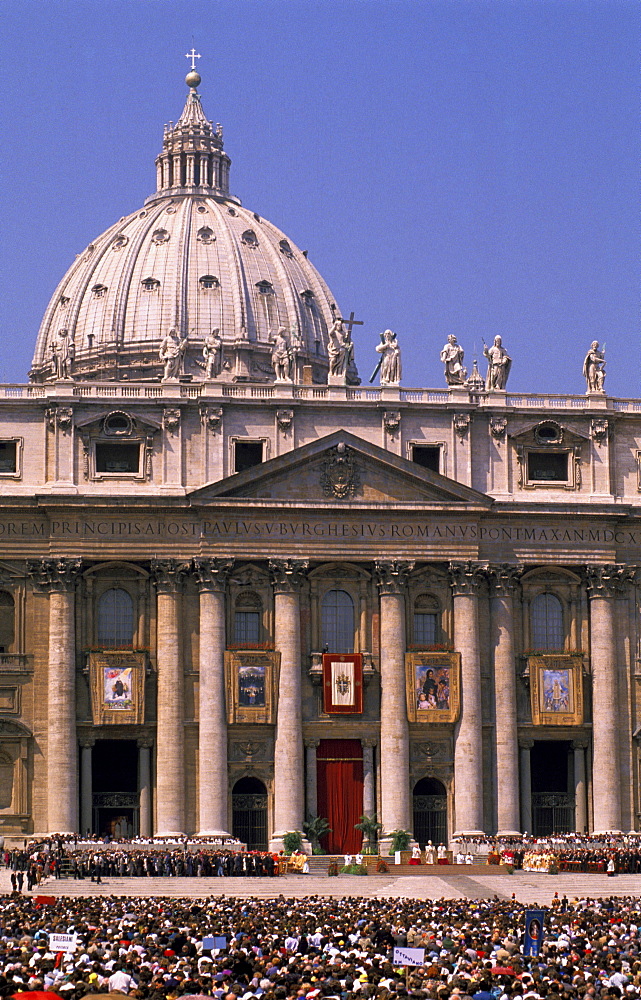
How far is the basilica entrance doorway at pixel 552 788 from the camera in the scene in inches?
3974

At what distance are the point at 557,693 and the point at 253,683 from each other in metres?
14.2

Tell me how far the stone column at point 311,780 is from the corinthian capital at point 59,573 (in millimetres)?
12992

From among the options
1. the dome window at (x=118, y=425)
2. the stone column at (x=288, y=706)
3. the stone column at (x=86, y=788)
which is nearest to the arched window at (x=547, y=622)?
the stone column at (x=288, y=706)

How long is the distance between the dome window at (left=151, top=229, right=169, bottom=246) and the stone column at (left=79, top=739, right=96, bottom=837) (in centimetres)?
6869

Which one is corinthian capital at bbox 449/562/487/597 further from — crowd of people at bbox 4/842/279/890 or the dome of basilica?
the dome of basilica

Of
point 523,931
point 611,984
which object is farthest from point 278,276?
point 611,984

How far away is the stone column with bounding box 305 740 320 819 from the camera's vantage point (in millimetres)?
97375

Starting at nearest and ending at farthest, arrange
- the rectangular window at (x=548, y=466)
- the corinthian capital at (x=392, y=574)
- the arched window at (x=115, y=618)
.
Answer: the arched window at (x=115, y=618) < the corinthian capital at (x=392, y=574) < the rectangular window at (x=548, y=466)

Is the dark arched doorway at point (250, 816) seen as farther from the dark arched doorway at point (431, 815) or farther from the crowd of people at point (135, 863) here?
the crowd of people at point (135, 863)

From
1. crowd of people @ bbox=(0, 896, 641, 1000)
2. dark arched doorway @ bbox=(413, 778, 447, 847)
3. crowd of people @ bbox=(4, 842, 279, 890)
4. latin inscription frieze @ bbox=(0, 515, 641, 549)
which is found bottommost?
crowd of people @ bbox=(0, 896, 641, 1000)

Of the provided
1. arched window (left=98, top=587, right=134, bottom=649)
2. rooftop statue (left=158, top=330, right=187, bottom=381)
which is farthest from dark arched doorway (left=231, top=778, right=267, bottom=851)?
rooftop statue (left=158, top=330, right=187, bottom=381)

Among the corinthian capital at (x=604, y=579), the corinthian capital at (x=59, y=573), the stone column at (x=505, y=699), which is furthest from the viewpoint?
the corinthian capital at (x=604, y=579)

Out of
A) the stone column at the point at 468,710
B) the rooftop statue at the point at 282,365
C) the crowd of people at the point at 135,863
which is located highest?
the rooftop statue at the point at 282,365

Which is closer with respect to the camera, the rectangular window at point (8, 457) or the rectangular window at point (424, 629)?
the rectangular window at point (8, 457)
